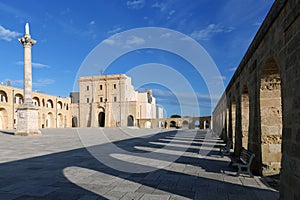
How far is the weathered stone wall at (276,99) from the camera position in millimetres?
3324

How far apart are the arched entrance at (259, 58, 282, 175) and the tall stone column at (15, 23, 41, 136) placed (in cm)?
1906

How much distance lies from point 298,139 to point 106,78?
52476mm

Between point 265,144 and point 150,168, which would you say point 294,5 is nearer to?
point 265,144

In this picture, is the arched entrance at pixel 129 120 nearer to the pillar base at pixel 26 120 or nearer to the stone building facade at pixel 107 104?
the stone building facade at pixel 107 104

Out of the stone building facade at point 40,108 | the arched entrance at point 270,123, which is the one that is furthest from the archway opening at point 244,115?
the stone building facade at point 40,108

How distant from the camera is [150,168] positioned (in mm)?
6758

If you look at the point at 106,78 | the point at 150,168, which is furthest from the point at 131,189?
the point at 106,78

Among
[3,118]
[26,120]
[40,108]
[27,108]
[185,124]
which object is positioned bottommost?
[185,124]

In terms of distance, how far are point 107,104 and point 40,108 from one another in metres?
14.1

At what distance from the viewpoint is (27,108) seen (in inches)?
767

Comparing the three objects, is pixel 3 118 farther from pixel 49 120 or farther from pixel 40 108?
pixel 49 120

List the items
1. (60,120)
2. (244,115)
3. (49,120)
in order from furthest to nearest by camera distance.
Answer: (60,120) < (49,120) < (244,115)

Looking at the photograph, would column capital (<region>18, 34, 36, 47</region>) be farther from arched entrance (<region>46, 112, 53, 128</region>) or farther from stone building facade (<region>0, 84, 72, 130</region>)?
arched entrance (<region>46, 112, 53, 128</region>)

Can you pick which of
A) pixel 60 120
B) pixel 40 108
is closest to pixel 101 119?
pixel 60 120
